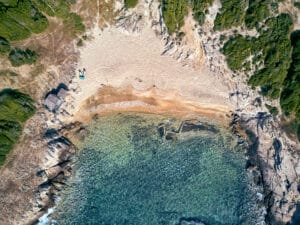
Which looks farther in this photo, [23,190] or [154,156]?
[154,156]

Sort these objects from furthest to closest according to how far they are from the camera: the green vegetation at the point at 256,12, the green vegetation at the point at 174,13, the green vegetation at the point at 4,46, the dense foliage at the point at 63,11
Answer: the green vegetation at the point at 174,13, the green vegetation at the point at 256,12, the dense foliage at the point at 63,11, the green vegetation at the point at 4,46

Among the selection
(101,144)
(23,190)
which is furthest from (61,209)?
(101,144)

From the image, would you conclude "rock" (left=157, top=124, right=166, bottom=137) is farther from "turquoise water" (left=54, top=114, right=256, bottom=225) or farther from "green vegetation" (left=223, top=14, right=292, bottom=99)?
"green vegetation" (left=223, top=14, right=292, bottom=99)

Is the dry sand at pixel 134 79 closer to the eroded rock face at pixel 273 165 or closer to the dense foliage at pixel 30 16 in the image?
the dense foliage at pixel 30 16

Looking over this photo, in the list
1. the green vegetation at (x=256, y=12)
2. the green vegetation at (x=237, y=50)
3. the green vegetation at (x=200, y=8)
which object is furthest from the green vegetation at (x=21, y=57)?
the green vegetation at (x=256, y=12)

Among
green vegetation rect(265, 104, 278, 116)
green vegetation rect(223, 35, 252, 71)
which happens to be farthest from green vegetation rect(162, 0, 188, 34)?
green vegetation rect(265, 104, 278, 116)

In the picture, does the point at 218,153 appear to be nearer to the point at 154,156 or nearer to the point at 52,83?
the point at 154,156

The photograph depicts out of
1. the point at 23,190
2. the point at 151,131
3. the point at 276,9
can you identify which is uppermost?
the point at 276,9
